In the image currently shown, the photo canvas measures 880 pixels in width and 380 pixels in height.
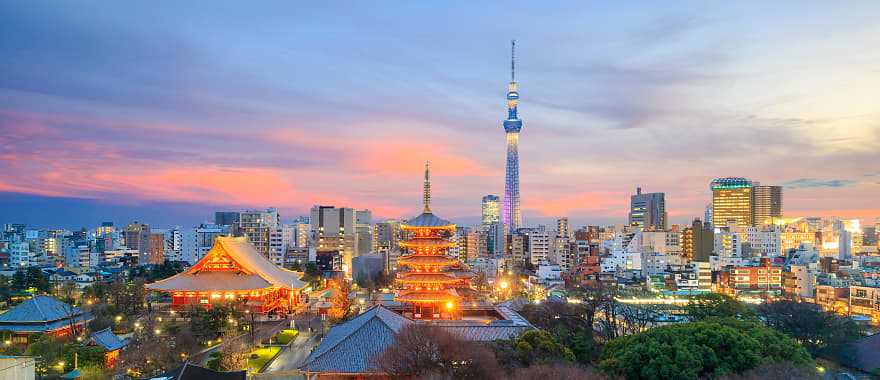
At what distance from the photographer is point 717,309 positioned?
3109 cm

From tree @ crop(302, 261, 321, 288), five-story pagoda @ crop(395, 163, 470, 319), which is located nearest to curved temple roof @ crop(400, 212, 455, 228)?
five-story pagoda @ crop(395, 163, 470, 319)

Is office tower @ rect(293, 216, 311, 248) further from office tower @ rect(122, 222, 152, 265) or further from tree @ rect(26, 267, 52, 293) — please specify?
tree @ rect(26, 267, 52, 293)

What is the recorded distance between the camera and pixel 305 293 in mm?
51000

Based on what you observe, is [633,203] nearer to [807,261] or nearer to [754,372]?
[807,261]

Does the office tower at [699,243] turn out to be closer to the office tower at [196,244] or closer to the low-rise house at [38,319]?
the low-rise house at [38,319]

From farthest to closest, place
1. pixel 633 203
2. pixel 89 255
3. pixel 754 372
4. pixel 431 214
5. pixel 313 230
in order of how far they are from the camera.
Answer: pixel 633 203, pixel 313 230, pixel 89 255, pixel 431 214, pixel 754 372

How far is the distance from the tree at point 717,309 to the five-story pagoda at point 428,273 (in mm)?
11852

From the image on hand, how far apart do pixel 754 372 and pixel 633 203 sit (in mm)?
106748

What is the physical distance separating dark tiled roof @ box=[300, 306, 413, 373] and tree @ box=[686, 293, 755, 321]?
55.4 feet

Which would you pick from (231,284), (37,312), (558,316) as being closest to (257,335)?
(231,284)

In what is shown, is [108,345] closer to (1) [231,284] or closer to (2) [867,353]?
(1) [231,284]

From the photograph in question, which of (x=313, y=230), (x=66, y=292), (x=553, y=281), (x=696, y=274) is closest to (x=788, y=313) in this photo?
(x=696, y=274)

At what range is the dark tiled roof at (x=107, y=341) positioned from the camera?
24703 millimetres

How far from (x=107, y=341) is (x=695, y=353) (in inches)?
836
